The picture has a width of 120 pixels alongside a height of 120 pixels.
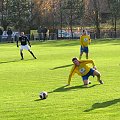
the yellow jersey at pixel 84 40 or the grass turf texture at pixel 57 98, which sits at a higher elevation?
the yellow jersey at pixel 84 40

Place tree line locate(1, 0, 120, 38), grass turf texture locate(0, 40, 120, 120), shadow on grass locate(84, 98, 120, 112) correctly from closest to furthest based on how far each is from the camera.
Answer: grass turf texture locate(0, 40, 120, 120), shadow on grass locate(84, 98, 120, 112), tree line locate(1, 0, 120, 38)

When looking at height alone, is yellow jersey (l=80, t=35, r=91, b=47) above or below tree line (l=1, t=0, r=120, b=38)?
below

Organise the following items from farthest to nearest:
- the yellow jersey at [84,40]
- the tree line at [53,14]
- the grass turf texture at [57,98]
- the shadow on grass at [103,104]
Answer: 1. the tree line at [53,14]
2. the yellow jersey at [84,40]
3. the shadow on grass at [103,104]
4. the grass turf texture at [57,98]

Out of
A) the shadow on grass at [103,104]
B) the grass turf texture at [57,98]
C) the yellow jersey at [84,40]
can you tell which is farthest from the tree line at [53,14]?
the shadow on grass at [103,104]

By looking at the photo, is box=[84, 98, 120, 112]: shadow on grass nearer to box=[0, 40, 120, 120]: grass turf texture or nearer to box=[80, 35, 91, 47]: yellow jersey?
box=[0, 40, 120, 120]: grass turf texture

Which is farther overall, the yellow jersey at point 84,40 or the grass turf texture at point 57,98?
the yellow jersey at point 84,40

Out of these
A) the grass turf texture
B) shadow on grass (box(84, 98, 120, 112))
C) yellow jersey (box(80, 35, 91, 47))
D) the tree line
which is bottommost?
the grass turf texture

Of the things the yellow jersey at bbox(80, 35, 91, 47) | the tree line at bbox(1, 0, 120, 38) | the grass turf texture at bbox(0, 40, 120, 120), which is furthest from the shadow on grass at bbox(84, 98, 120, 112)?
the tree line at bbox(1, 0, 120, 38)

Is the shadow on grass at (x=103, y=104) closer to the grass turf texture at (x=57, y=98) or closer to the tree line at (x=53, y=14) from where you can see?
the grass turf texture at (x=57, y=98)

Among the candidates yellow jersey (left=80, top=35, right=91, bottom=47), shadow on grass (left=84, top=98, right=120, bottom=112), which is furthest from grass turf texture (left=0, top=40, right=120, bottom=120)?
yellow jersey (left=80, top=35, right=91, bottom=47)

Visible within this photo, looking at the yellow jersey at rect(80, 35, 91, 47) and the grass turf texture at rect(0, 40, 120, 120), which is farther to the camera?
the yellow jersey at rect(80, 35, 91, 47)

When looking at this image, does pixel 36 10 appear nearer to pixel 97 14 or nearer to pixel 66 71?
pixel 97 14

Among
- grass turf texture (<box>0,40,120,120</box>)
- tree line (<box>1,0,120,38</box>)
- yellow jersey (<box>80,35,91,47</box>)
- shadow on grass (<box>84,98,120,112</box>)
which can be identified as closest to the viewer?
grass turf texture (<box>0,40,120,120</box>)

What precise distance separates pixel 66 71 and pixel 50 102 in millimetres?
7859
